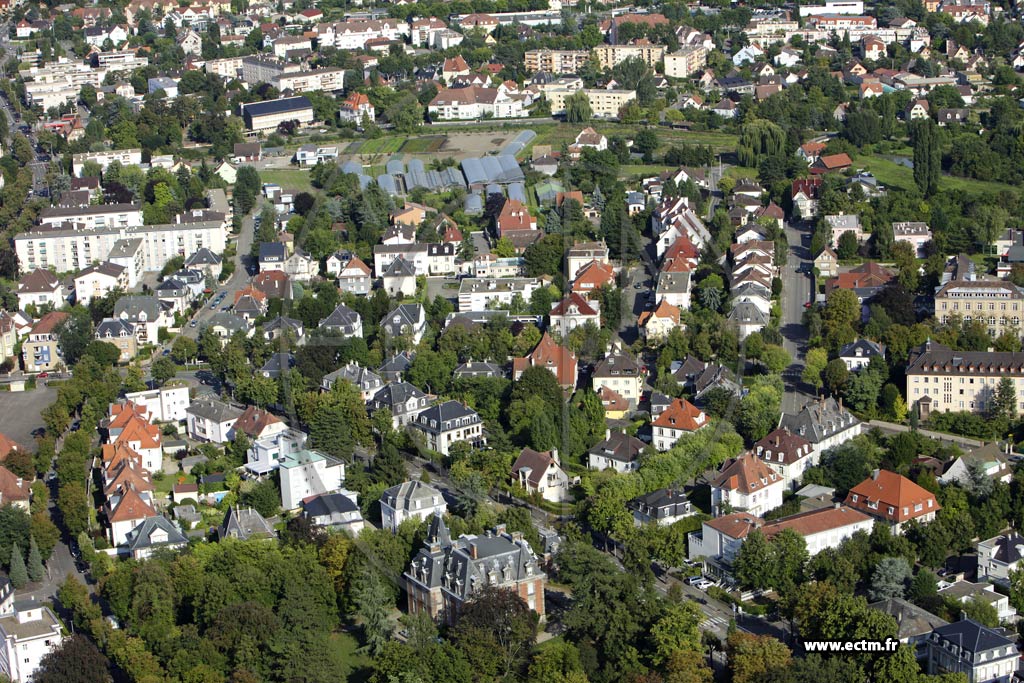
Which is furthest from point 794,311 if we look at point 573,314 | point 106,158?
point 106,158

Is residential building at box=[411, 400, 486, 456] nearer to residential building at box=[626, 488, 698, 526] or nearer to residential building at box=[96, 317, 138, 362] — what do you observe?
residential building at box=[626, 488, 698, 526]

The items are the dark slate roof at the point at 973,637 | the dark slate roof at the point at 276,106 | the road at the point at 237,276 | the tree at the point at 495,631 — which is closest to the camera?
the dark slate roof at the point at 973,637

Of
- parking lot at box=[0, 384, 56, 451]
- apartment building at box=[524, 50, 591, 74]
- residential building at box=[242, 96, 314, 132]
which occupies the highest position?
apartment building at box=[524, 50, 591, 74]

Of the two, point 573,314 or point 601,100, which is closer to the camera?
point 573,314

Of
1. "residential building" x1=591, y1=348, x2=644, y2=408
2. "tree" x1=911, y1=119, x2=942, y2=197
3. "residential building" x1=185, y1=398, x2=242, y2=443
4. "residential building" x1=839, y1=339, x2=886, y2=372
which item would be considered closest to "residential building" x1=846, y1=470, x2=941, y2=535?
"residential building" x1=839, y1=339, x2=886, y2=372

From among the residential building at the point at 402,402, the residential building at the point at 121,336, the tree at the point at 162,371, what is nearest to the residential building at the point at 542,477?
the residential building at the point at 402,402

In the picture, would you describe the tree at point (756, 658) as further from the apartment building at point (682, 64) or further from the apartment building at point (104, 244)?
the apartment building at point (682, 64)

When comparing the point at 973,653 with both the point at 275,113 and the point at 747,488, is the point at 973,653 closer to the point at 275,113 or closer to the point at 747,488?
the point at 747,488
